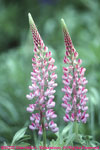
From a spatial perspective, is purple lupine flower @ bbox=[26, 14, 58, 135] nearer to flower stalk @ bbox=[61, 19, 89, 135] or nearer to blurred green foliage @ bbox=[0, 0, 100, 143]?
flower stalk @ bbox=[61, 19, 89, 135]

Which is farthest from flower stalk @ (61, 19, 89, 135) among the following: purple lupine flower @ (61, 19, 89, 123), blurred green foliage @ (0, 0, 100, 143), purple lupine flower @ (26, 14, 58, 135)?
blurred green foliage @ (0, 0, 100, 143)

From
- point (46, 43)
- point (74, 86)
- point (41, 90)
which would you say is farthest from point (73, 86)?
point (46, 43)

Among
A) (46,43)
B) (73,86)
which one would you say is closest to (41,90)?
(73,86)

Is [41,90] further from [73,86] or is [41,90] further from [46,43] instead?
[46,43]

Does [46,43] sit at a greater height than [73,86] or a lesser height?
greater

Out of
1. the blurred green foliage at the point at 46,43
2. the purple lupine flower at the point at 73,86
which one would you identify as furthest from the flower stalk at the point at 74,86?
the blurred green foliage at the point at 46,43

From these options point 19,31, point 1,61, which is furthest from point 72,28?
point 1,61

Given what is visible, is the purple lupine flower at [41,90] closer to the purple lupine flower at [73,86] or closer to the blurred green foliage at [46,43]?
the purple lupine flower at [73,86]

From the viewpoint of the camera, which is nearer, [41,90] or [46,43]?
[41,90]

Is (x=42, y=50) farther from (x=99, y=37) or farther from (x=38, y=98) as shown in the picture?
(x=99, y=37)
